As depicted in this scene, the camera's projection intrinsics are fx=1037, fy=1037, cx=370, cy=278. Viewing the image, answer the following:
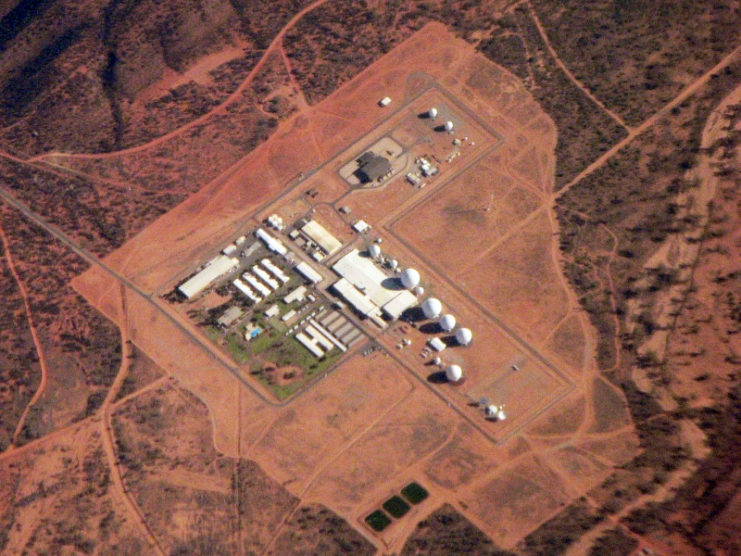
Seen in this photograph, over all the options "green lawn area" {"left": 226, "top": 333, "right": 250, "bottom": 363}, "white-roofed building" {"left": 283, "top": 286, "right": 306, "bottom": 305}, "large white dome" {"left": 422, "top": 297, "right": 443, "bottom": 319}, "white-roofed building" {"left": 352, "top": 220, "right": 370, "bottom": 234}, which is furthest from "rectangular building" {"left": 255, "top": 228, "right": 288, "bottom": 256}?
"large white dome" {"left": 422, "top": 297, "right": 443, "bottom": 319}

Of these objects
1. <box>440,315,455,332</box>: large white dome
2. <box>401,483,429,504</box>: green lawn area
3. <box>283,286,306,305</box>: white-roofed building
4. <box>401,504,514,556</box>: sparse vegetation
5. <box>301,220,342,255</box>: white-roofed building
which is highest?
<box>301,220,342,255</box>: white-roofed building

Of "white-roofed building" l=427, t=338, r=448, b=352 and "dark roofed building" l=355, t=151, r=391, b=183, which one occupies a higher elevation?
"dark roofed building" l=355, t=151, r=391, b=183

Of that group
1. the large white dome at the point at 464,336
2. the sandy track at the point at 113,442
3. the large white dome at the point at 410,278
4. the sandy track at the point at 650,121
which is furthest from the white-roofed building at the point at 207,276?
the sandy track at the point at 650,121

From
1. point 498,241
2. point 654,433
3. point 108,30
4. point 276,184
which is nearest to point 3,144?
point 108,30

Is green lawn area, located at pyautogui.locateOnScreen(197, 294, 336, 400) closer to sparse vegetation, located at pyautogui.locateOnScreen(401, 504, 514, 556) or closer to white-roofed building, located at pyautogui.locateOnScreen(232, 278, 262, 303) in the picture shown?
white-roofed building, located at pyautogui.locateOnScreen(232, 278, 262, 303)

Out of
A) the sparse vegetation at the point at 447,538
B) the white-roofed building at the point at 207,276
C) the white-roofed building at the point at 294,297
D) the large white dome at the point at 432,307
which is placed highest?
the white-roofed building at the point at 207,276

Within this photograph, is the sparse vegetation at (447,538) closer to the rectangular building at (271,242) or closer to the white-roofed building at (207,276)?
the rectangular building at (271,242)

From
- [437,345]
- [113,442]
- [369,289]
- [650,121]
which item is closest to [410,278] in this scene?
[369,289]
